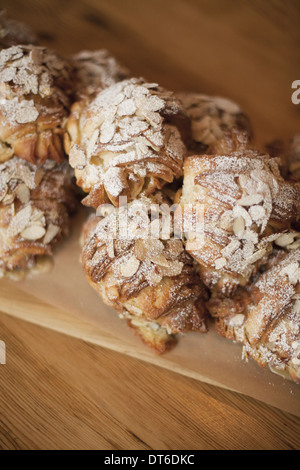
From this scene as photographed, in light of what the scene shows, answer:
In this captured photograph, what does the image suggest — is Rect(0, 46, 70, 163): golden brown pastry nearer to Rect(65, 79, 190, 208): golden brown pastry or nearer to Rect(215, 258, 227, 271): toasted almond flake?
Rect(65, 79, 190, 208): golden brown pastry

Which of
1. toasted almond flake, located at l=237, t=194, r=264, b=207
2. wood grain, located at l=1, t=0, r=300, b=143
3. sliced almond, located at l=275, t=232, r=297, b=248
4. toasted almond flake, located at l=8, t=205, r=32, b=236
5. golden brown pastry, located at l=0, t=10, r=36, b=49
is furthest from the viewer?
wood grain, located at l=1, t=0, r=300, b=143

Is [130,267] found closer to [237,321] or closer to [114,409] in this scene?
[237,321]

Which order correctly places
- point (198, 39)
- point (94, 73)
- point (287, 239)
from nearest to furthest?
point (287, 239) → point (94, 73) → point (198, 39)

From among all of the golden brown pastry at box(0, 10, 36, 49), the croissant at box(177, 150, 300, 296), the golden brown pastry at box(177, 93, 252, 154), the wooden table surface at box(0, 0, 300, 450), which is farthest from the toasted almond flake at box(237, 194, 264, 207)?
the golden brown pastry at box(0, 10, 36, 49)

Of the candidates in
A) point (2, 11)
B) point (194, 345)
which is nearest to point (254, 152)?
point (194, 345)

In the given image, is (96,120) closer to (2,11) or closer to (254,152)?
(254,152)

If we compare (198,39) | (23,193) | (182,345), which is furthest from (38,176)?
(198,39)
